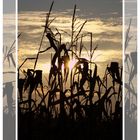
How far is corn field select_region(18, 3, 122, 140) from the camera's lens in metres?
2.60

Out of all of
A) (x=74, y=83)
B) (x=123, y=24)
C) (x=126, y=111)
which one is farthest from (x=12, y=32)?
(x=126, y=111)

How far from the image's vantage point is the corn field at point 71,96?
2.60 meters

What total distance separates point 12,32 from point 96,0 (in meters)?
0.58

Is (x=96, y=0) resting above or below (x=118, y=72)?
above

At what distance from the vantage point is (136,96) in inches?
99.8

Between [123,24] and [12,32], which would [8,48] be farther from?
[123,24]

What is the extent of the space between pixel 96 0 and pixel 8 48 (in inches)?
25.4

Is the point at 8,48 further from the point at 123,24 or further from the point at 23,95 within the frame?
the point at 123,24

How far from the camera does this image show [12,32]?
8.48 feet

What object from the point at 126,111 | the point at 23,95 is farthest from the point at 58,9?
the point at 126,111

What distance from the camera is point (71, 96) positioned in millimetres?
2619

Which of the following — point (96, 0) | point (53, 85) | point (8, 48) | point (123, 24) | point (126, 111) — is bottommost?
point (126, 111)

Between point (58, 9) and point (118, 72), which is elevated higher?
point (58, 9)

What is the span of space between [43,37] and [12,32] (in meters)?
0.20
